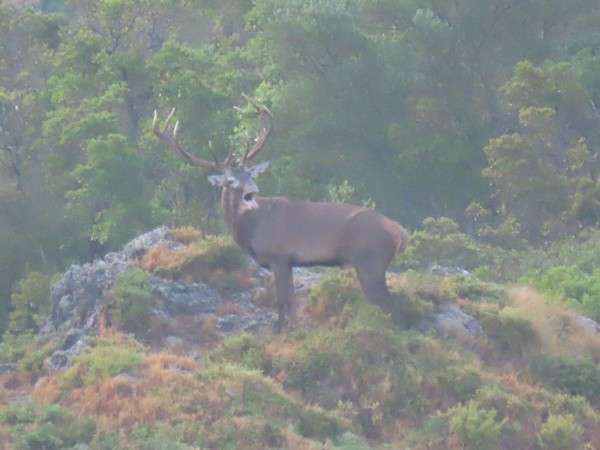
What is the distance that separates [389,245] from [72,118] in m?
17.4

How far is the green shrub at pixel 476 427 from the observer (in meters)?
17.0

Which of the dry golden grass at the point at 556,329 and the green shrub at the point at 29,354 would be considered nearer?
the green shrub at the point at 29,354

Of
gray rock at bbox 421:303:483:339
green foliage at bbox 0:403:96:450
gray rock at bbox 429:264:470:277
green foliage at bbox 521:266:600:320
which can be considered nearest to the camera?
green foliage at bbox 0:403:96:450

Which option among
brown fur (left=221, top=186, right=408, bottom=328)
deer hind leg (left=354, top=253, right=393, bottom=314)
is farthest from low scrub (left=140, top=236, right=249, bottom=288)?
deer hind leg (left=354, top=253, right=393, bottom=314)

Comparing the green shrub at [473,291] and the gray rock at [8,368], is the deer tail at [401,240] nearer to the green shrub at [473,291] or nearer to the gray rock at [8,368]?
the green shrub at [473,291]

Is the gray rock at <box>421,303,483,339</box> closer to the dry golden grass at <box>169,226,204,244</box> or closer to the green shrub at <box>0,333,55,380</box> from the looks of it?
the dry golden grass at <box>169,226,204,244</box>

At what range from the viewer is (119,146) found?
32969mm

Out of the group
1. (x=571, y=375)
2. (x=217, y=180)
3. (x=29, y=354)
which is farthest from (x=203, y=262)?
(x=571, y=375)

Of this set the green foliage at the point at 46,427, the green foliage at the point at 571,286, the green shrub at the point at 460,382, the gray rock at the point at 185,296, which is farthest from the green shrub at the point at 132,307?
the green foliage at the point at 571,286

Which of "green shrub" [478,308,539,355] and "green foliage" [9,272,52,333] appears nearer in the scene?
"green shrub" [478,308,539,355]

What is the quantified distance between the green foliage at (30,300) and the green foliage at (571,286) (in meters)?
8.88

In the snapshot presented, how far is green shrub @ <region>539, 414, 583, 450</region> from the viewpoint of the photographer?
17.4 m

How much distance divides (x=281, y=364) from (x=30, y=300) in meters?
12.7

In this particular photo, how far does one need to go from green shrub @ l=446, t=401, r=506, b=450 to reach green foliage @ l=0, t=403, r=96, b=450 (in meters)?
3.65
